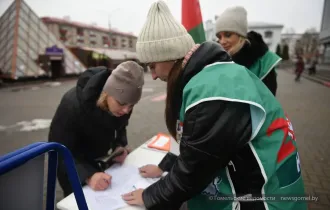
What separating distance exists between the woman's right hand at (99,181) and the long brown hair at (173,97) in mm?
639

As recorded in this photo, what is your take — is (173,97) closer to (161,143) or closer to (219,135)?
(219,135)

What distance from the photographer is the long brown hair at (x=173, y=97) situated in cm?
107

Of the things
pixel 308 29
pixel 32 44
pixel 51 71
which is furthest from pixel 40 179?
pixel 308 29

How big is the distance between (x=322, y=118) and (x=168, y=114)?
22.3 ft

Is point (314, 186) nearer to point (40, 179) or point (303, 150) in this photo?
point (303, 150)

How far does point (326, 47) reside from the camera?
24.9 meters

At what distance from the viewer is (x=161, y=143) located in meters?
2.26

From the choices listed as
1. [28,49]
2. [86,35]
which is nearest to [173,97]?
[28,49]

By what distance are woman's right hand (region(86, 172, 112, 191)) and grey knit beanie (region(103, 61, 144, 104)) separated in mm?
A: 516

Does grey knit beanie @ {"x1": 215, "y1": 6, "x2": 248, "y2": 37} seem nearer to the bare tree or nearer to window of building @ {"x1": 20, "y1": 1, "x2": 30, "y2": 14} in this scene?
window of building @ {"x1": 20, "y1": 1, "x2": 30, "y2": 14}

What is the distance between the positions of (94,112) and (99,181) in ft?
1.59

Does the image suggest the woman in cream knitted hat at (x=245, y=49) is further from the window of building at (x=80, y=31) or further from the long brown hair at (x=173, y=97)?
the window of building at (x=80, y=31)

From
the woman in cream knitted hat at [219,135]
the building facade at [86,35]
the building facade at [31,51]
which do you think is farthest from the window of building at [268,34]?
the woman in cream knitted hat at [219,135]

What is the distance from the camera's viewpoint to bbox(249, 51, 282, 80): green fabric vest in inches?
89.9
